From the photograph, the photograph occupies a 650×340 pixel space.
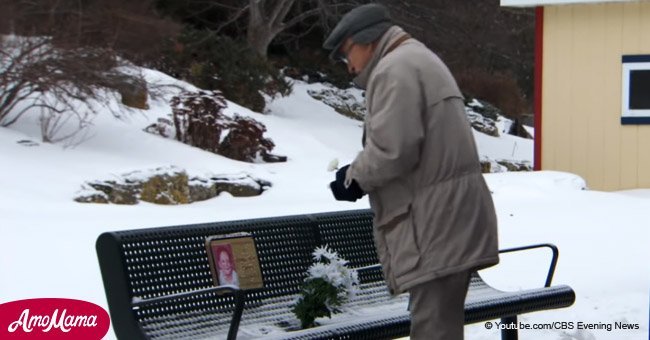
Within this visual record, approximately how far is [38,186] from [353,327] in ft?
19.5

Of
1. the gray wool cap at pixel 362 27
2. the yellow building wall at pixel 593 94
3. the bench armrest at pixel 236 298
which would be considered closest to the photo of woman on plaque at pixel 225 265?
the bench armrest at pixel 236 298

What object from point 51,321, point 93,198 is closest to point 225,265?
point 51,321

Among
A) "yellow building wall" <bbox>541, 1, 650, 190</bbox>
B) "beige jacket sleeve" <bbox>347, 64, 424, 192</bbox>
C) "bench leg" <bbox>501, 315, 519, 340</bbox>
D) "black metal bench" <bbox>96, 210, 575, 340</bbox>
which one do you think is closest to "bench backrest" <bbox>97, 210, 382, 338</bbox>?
"black metal bench" <bbox>96, 210, 575, 340</bbox>

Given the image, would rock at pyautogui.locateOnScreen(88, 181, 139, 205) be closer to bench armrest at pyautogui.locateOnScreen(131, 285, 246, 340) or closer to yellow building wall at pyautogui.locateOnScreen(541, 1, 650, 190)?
yellow building wall at pyautogui.locateOnScreen(541, 1, 650, 190)

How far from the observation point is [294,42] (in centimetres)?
2575

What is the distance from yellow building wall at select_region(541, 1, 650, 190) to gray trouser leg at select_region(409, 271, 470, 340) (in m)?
10.2

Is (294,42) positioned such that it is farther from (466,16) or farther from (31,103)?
(31,103)

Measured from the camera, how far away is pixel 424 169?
3.88 metres

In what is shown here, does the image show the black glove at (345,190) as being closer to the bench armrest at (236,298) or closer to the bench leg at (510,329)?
the bench armrest at (236,298)

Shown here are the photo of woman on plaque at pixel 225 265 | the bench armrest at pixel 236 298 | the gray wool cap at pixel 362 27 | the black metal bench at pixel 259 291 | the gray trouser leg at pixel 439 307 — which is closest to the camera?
the gray trouser leg at pixel 439 307

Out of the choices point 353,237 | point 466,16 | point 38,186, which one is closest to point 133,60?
point 38,186

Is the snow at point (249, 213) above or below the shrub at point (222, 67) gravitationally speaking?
below

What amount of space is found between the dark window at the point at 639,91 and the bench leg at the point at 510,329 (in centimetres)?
853

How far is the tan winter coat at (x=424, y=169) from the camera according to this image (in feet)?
12.5
